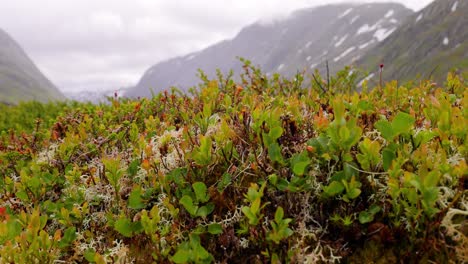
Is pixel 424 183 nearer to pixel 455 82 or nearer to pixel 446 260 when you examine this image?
pixel 446 260

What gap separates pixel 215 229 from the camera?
2863mm

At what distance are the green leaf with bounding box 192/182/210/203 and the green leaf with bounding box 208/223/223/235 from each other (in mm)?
256

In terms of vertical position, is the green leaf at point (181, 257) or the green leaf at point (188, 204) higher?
the green leaf at point (188, 204)

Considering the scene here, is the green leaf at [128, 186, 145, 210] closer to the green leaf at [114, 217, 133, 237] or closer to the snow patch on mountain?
the green leaf at [114, 217, 133, 237]

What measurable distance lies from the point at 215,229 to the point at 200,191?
0.34 metres

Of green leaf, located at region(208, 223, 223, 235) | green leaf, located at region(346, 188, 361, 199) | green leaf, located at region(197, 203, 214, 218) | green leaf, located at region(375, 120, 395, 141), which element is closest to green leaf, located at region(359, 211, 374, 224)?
green leaf, located at region(346, 188, 361, 199)

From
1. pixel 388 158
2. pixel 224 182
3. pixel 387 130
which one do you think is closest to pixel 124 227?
pixel 224 182

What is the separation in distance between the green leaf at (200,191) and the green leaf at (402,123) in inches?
62.9

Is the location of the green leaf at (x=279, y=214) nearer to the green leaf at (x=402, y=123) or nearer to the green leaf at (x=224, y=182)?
the green leaf at (x=224, y=182)

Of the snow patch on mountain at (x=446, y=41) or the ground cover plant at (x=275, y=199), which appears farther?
the snow patch on mountain at (x=446, y=41)

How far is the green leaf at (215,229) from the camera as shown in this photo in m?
2.85

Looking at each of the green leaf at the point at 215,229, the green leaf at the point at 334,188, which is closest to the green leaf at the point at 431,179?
the green leaf at the point at 334,188

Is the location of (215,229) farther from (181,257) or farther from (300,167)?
(300,167)

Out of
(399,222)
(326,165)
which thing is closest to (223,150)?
(326,165)
